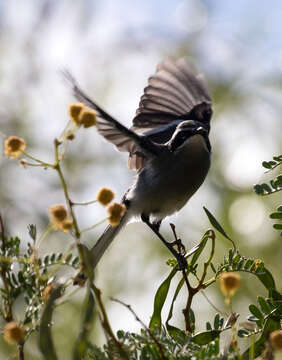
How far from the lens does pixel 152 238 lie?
4.12 m

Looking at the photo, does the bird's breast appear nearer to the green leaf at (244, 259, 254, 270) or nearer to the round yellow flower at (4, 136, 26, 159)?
the green leaf at (244, 259, 254, 270)

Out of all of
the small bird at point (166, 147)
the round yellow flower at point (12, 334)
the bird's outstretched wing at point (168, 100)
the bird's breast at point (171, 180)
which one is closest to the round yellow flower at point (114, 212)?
the round yellow flower at point (12, 334)

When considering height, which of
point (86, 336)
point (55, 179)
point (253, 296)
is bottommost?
point (86, 336)

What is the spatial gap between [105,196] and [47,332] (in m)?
0.25

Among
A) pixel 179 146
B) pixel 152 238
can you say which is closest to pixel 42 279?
pixel 179 146

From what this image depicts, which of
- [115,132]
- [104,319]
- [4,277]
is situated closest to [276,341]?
[104,319]

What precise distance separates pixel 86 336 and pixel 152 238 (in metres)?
3.16

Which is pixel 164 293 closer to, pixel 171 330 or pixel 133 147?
pixel 171 330

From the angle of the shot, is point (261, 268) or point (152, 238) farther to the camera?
point (152, 238)

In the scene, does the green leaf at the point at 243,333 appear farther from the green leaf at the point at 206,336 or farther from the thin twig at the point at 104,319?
the thin twig at the point at 104,319

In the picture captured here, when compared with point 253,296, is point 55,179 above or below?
above

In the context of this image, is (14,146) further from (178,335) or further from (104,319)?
(178,335)

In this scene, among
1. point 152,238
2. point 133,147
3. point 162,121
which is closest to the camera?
point 133,147

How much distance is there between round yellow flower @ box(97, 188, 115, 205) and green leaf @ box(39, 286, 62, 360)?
0.58 ft
